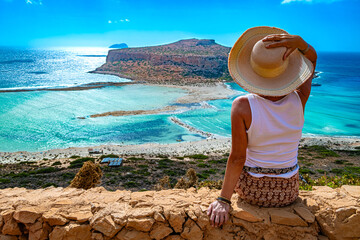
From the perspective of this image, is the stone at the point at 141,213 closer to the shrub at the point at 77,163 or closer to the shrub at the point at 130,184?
the shrub at the point at 130,184

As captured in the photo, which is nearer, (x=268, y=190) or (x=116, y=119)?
(x=268, y=190)

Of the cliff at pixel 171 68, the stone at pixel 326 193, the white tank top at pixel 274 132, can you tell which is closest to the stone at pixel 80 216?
the white tank top at pixel 274 132

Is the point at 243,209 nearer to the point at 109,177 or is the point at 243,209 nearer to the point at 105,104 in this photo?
the point at 109,177

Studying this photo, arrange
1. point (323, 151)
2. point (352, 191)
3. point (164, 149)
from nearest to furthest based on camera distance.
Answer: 1. point (352, 191)
2. point (323, 151)
3. point (164, 149)

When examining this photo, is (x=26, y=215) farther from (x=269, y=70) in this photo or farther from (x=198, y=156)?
(x=198, y=156)

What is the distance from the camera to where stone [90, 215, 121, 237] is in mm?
2191

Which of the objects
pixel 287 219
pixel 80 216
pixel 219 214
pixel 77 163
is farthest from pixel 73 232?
pixel 77 163

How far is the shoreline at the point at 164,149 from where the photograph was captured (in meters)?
26.7

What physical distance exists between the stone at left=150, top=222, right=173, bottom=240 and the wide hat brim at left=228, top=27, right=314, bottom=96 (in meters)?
1.41

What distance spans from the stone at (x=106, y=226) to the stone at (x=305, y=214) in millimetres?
1615

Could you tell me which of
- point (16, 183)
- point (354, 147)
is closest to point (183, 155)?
point (16, 183)

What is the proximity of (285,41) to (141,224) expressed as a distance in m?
1.92

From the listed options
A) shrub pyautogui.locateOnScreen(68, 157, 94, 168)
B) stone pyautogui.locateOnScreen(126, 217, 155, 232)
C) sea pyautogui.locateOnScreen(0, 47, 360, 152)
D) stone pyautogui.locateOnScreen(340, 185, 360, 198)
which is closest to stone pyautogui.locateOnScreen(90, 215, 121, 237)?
stone pyautogui.locateOnScreen(126, 217, 155, 232)

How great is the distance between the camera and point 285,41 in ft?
6.17
